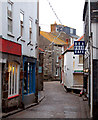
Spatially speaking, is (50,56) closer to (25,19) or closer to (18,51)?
(25,19)

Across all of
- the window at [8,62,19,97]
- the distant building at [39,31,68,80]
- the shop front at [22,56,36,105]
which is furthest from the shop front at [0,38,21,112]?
the distant building at [39,31,68,80]

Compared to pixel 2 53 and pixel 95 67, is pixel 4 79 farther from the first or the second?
pixel 95 67

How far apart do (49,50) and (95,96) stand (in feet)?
130

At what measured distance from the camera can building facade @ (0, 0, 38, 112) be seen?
1269 cm

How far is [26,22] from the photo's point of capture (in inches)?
657

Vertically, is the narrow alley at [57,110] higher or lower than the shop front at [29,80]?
lower

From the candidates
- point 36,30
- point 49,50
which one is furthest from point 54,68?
point 36,30

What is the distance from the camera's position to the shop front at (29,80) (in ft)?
54.2

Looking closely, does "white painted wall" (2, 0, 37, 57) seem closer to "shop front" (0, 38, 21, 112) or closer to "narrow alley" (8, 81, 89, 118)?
"shop front" (0, 38, 21, 112)

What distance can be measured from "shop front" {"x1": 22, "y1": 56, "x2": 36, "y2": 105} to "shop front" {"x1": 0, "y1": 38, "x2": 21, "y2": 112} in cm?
106

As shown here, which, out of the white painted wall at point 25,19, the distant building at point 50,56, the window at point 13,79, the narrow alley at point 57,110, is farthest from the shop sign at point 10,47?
the distant building at point 50,56

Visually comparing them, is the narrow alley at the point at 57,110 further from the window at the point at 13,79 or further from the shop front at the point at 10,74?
the window at the point at 13,79

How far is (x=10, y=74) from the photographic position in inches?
551

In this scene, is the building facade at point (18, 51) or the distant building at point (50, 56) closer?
the building facade at point (18, 51)
